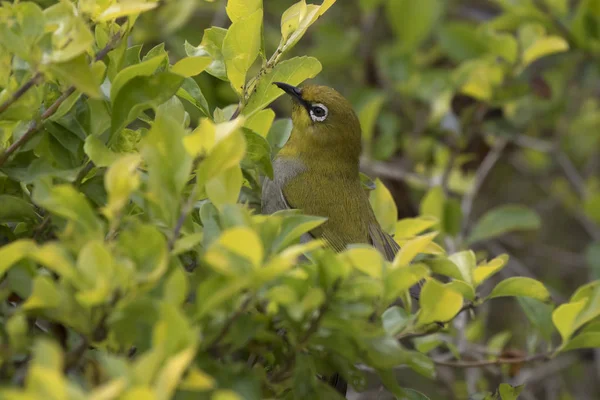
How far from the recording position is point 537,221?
4438mm

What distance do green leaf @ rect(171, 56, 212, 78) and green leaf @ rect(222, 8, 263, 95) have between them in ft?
0.76

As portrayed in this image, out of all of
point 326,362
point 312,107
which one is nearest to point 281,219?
point 326,362

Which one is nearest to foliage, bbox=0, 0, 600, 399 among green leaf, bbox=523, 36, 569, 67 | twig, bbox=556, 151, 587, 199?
green leaf, bbox=523, 36, 569, 67

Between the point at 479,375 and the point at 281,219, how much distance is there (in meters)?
3.65

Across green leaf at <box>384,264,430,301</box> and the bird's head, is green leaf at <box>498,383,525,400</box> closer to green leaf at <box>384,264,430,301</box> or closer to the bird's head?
green leaf at <box>384,264,430,301</box>

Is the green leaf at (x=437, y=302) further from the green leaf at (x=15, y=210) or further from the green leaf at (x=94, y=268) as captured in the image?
the green leaf at (x=15, y=210)

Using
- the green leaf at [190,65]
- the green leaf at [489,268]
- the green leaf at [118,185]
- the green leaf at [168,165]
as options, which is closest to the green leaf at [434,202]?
the green leaf at [489,268]

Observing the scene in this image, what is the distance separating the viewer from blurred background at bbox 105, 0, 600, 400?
4637 millimetres

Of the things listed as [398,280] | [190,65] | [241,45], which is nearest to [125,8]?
[190,65]

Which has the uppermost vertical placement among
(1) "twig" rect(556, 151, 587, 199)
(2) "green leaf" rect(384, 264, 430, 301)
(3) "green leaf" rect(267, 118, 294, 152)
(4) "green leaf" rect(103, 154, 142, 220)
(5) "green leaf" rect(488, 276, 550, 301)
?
(4) "green leaf" rect(103, 154, 142, 220)

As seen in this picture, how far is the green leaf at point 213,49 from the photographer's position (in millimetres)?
2342

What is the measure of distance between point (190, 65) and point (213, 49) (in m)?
0.40

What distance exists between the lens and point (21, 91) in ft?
5.91

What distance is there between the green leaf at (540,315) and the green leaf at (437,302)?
3.38ft
